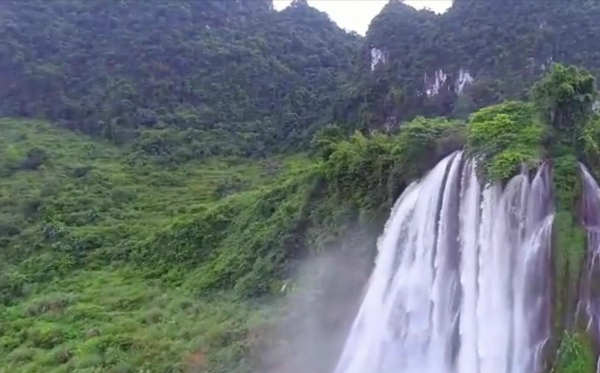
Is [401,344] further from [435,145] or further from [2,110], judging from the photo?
[2,110]

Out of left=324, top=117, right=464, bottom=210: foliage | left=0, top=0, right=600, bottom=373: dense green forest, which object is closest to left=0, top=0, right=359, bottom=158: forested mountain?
left=0, top=0, right=600, bottom=373: dense green forest

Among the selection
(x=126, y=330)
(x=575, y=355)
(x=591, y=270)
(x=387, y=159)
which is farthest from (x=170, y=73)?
(x=575, y=355)

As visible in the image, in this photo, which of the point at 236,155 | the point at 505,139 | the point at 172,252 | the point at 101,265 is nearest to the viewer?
the point at 505,139

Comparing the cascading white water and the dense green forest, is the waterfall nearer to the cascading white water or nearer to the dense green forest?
the dense green forest

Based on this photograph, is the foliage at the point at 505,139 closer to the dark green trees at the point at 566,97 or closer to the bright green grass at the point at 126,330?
the dark green trees at the point at 566,97

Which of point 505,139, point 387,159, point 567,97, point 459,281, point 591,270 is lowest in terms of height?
point 459,281

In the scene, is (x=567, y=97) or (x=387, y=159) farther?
(x=387, y=159)

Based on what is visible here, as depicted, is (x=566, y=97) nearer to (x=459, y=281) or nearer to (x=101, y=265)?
(x=459, y=281)
